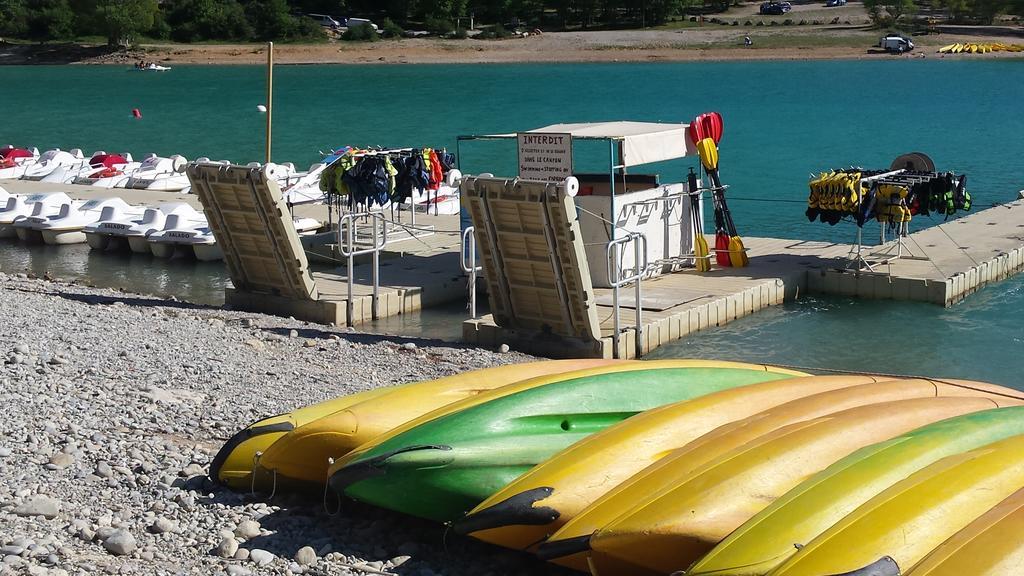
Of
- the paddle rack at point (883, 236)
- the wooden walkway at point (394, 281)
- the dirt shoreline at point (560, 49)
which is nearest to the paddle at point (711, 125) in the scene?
the paddle rack at point (883, 236)

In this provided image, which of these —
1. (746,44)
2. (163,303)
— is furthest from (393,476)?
(746,44)

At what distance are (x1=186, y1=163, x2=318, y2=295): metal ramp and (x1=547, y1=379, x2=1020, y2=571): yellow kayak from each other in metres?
8.69

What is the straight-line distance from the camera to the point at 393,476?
7.54 m

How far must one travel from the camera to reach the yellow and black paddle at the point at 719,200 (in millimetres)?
18047

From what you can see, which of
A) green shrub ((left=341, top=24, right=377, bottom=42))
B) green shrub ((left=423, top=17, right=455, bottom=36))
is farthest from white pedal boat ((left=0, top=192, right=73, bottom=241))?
green shrub ((left=423, top=17, right=455, bottom=36))

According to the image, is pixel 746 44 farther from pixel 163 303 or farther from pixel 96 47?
pixel 163 303

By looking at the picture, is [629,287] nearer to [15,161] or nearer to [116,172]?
[116,172]

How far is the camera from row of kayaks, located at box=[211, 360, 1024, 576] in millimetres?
6023

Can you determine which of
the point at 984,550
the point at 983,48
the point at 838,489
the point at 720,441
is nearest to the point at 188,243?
the point at 720,441

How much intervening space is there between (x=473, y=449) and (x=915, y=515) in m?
2.64

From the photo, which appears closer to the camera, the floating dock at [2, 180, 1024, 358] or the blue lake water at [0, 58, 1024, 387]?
the floating dock at [2, 180, 1024, 358]

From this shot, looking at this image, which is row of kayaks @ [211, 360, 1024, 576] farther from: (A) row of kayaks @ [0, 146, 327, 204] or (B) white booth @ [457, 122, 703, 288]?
(A) row of kayaks @ [0, 146, 327, 204]

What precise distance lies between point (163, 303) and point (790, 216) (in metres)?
17.5

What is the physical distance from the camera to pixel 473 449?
7.66m
